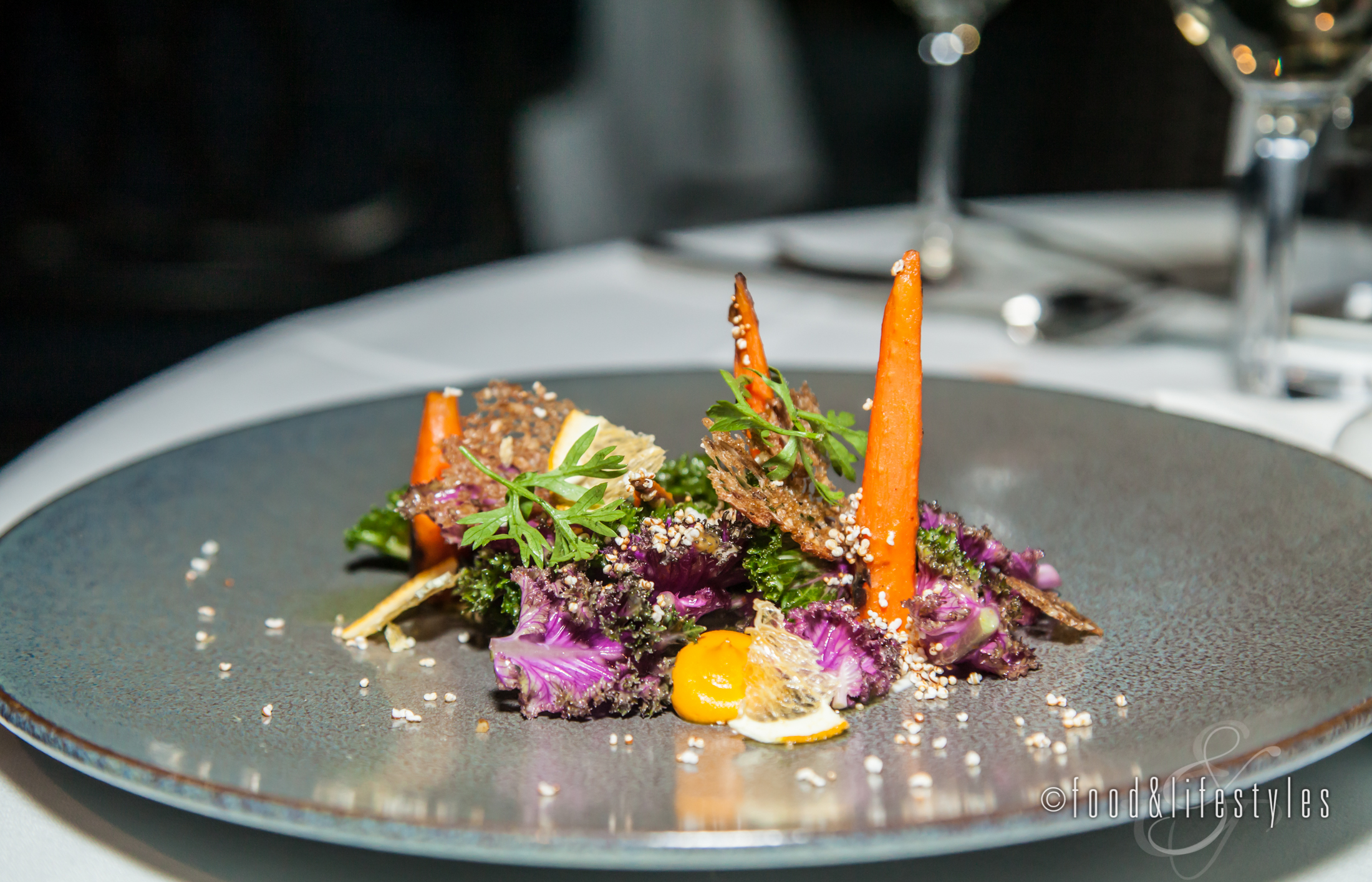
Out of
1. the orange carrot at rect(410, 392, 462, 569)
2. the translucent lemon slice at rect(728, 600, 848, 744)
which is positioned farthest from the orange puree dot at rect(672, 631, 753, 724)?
the orange carrot at rect(410, 392, 462, 569)

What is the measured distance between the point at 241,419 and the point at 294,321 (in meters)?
0.66

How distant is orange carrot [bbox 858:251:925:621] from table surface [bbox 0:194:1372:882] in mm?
303

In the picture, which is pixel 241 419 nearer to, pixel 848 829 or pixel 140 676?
pixel 140 676

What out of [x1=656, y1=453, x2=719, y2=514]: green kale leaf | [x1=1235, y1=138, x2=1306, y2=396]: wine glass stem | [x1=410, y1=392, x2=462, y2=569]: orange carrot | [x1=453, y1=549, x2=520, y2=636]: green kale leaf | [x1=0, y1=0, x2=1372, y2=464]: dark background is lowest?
[x1=453, y1=549, x2=520, y2=636]: green kale leaf

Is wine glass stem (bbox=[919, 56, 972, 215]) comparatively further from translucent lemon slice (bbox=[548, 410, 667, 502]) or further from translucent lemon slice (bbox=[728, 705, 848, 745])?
translucent lemon slice (bbox=[728, 705, 848, 745])

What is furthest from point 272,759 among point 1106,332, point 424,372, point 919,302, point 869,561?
point 1106,332

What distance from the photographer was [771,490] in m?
1.06

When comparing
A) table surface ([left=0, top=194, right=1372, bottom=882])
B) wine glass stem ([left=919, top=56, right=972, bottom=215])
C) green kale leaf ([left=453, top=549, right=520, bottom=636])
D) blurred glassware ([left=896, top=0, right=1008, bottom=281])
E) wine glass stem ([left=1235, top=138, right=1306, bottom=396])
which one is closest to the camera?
table surface ([left=0, top=194, right=1372, bottom=882])

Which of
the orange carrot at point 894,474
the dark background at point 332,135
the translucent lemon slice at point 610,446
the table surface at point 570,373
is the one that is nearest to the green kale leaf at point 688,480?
the translucent lemon slice at point 610,446

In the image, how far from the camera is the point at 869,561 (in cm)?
110

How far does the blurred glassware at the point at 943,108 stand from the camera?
2.45 metres

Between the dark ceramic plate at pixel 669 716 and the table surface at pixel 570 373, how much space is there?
7 cm

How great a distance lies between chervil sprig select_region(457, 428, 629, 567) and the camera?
1044 millimetres

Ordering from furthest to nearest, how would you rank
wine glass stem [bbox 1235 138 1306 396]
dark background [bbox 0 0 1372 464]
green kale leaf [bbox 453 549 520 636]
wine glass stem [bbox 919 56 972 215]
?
dark background [bbox 0 0 1372 464] < wine glass stem [bbox 919 56 972 215] < wine glass stem [bbox 1235 138 1306 396] < green kale leaf [bbox 453 549 520 636]
